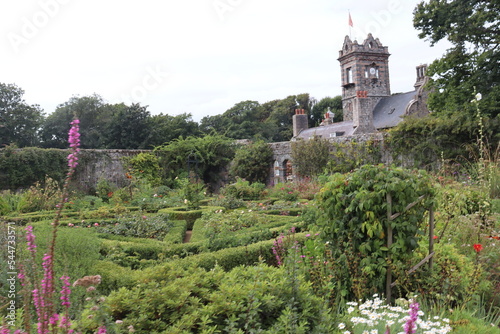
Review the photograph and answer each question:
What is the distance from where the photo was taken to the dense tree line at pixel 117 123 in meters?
24.2

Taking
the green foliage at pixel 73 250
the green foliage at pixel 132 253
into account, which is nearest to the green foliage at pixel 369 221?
the green foliage at pixel 132 253

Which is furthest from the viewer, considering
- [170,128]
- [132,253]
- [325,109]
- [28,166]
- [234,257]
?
[325,109]

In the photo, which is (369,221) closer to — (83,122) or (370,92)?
(83,122)

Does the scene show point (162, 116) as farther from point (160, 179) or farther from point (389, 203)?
point (389, 203)

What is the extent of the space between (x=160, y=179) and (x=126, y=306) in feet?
44.9

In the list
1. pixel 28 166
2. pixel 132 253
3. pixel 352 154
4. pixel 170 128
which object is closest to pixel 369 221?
pixel 132 253

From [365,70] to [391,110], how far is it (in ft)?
22.0

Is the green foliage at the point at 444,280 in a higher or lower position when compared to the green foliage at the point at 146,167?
lower

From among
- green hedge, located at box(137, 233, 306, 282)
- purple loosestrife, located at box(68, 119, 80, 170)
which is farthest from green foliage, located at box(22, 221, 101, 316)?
purple loosestrife, located at box(68, 119, 80, 170)

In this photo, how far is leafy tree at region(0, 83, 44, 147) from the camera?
87.4ft

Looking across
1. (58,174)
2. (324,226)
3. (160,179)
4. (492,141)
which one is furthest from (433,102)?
(58,174)

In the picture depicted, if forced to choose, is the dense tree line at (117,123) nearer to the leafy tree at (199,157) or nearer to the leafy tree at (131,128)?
the leafy tree at (131,128)

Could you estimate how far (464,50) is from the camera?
12.7 metres

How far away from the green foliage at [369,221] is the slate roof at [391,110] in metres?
26.8
